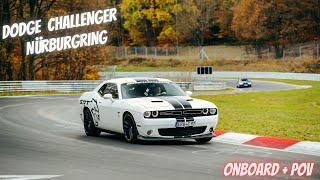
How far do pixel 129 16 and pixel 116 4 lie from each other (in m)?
19.0

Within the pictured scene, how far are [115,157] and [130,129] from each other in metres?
2.29

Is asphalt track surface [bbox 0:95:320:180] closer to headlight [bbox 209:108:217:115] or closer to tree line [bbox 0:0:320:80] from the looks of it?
headlight [bbox 209:108:217:115]

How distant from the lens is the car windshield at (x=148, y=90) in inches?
572

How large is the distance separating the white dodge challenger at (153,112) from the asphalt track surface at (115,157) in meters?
0.28

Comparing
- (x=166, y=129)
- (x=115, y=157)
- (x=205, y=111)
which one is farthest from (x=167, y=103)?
(x=115, y=157)

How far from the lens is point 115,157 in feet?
37.9

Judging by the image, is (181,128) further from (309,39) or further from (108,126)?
(309,39)

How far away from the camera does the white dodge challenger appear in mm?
13320

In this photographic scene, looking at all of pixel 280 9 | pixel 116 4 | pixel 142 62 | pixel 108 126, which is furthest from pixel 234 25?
pixel 108 126

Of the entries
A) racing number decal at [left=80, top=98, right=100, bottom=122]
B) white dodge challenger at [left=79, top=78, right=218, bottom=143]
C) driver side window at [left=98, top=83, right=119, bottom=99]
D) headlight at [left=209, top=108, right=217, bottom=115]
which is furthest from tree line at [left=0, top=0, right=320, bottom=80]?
headlight at [left=209, top=108, right=217, bottom=115]

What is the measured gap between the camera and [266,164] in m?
10.5

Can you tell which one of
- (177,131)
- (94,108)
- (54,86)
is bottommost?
(54,86)

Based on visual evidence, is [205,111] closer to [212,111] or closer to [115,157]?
[212,111]

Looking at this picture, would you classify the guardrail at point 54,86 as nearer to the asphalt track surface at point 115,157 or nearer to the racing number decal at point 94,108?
the racing number decal at point 94,108
